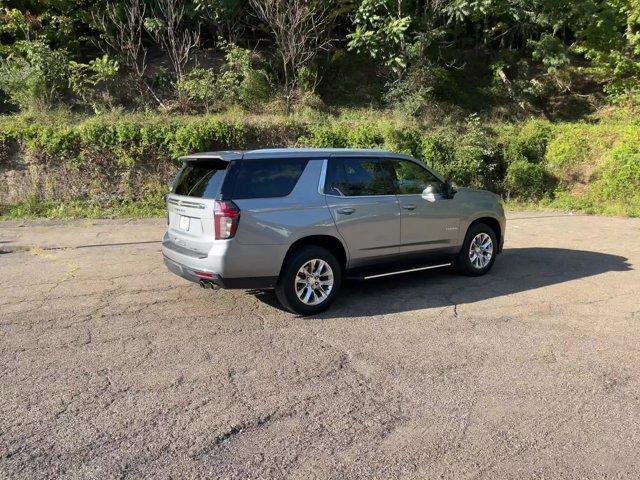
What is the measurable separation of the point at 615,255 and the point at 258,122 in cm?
974

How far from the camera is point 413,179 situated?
281 inches

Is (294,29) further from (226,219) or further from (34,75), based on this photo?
(226,219)

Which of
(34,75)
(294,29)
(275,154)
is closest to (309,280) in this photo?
(275,154)

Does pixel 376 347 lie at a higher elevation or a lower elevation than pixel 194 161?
lower

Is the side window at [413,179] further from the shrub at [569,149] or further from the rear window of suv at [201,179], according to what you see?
the shrub at [569,149]

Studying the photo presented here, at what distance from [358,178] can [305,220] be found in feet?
3.40

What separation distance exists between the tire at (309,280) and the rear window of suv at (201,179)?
107 cm

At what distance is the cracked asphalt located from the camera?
11.0 feet

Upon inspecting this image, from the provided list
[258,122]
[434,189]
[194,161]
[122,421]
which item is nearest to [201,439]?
[122,421]

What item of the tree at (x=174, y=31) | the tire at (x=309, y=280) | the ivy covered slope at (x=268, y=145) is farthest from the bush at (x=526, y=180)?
the tire at (x=309, y=280)

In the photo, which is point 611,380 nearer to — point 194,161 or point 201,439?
point 201,439

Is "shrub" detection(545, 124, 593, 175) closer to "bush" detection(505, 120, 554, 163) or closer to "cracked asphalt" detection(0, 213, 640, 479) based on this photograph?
"bush" detection(505, 120, 554, 163)

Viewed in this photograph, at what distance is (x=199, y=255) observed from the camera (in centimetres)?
573

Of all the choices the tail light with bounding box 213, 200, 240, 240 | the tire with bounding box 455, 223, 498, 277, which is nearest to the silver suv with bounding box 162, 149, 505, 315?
the tail light with bounding box 213, 200, 240, 240
